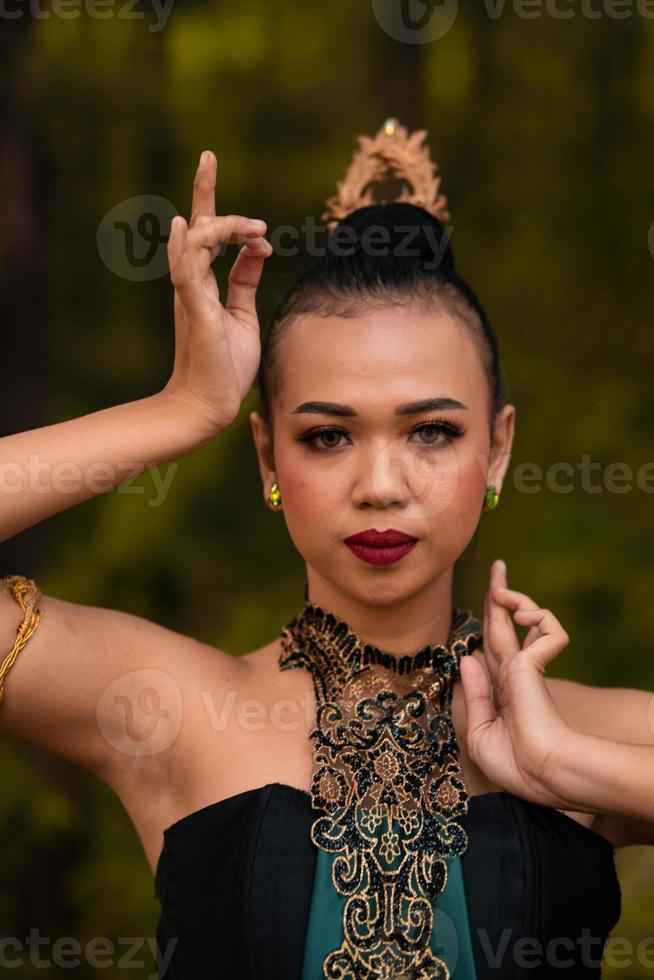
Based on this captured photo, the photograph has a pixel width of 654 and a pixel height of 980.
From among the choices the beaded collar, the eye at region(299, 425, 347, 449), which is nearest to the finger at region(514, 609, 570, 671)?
the beaded collar

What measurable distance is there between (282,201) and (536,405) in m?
0.91

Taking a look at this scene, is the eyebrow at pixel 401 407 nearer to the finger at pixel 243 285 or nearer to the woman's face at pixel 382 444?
the woman's face at pixel 382 444

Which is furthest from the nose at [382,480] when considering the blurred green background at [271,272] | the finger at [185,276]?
the blurred green background at [271,272]

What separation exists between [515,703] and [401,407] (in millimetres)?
435

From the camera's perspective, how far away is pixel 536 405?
3.41m

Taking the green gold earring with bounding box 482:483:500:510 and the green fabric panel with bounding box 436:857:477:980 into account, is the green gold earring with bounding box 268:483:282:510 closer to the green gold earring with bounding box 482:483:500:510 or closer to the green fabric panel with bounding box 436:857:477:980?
the green gold earring with bounding box 482:483:500:510

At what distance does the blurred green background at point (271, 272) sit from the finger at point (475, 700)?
4.98 ft

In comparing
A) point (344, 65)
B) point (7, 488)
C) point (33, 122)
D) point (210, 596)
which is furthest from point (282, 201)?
point (7, 488)

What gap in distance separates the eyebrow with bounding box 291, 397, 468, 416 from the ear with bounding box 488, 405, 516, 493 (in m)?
0.19

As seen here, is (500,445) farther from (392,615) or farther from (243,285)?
(243,285)

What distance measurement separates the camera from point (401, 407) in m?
1.79

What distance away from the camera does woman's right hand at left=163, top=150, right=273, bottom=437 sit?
1.68 meters

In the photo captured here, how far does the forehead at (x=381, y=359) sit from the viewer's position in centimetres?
180

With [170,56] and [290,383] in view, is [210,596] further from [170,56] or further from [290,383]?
[290,383]
